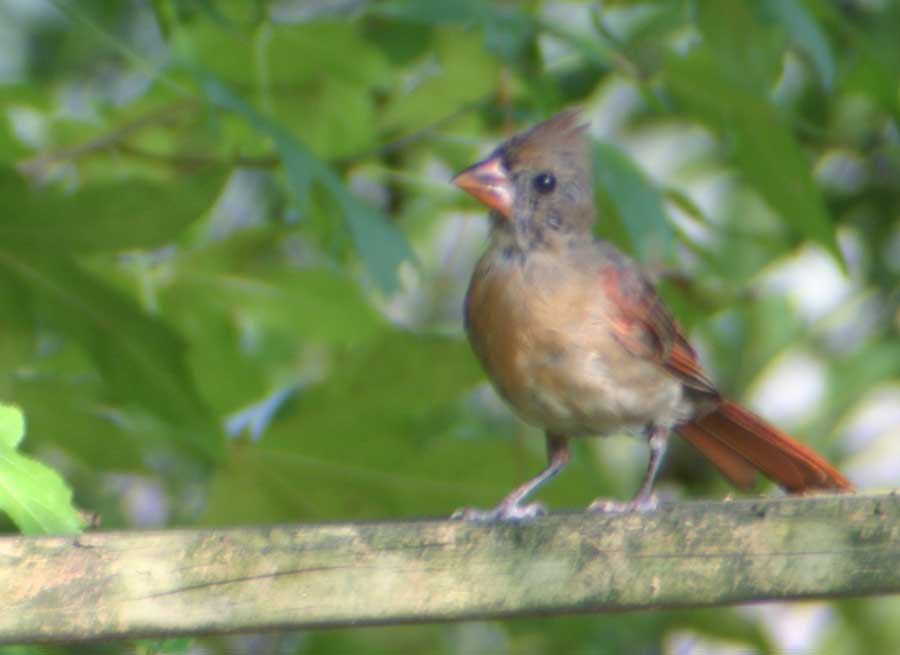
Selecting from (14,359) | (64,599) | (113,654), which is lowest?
(64,599)

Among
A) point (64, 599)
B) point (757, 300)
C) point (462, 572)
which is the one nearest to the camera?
point (64, 599)

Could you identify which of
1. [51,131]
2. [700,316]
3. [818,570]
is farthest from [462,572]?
[51,131]

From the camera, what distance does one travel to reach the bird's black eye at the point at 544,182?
8.48 feet

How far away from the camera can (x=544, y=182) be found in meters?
2.59

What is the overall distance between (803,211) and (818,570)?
2.80 feet

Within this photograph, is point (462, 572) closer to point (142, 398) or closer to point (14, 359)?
point (142, 398)

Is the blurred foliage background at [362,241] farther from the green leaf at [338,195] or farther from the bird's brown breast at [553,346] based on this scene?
the bird's brown breast at [553,346]

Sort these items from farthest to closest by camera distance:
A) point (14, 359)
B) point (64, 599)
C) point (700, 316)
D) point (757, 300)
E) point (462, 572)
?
point (757, 300) → point (700, 316) → point (14, 359) → point (462, 572) → point (64, 599)

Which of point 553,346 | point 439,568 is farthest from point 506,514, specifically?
point 553,346

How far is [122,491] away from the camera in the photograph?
361 cm

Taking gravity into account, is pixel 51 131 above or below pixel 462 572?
above

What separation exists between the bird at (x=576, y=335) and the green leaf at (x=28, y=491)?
3.30 feet

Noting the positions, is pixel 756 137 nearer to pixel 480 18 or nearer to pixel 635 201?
pixel 635 201

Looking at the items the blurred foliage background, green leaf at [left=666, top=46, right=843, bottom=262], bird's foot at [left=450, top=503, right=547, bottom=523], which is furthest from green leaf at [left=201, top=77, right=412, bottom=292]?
green leaf at [left=666, top=46, right=843, bottom=262]
